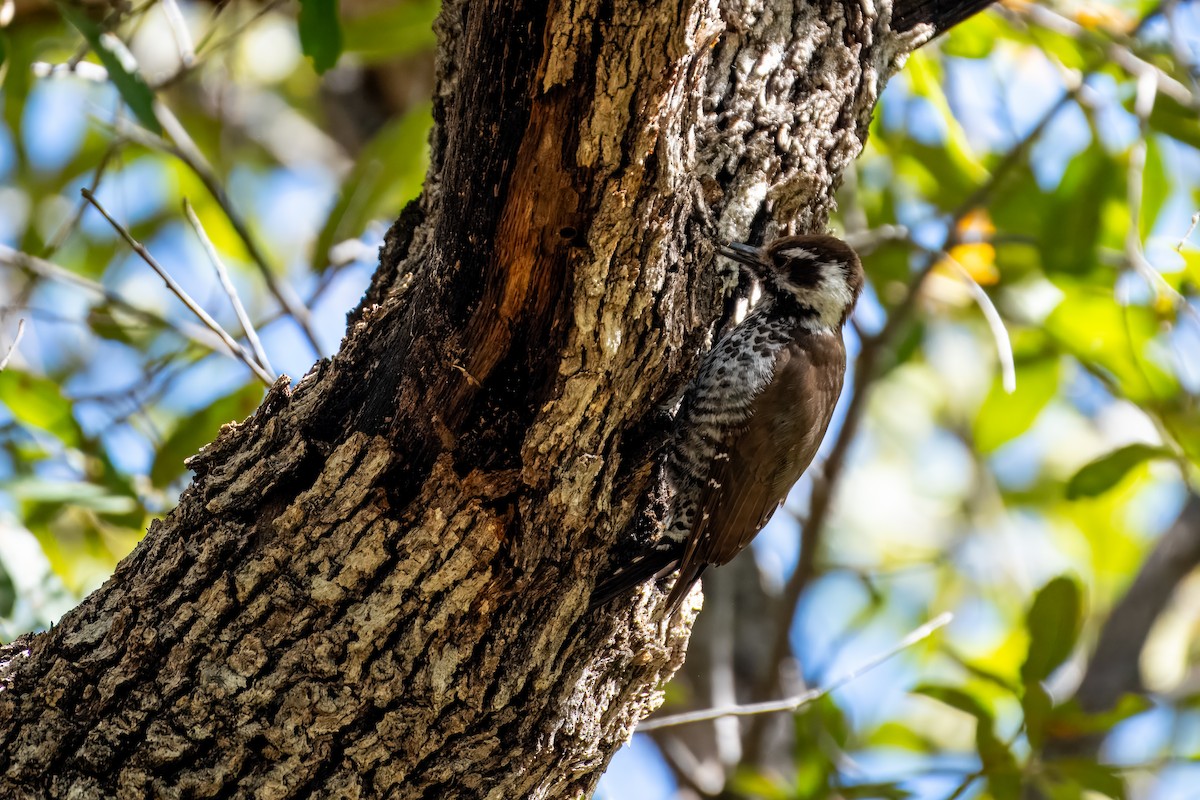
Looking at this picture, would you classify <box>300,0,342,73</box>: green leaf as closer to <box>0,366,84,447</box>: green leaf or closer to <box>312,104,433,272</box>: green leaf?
<box>312,104,433,272</box>: green leaf

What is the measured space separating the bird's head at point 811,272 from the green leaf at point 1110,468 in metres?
0.96

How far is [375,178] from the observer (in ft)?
13.9

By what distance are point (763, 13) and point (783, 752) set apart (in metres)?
3.85

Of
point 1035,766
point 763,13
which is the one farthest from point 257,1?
point 1035,766

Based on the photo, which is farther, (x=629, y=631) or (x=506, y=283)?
(x=629, y=631)

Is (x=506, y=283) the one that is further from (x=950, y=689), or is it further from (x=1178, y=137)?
(x=1178, y=137)

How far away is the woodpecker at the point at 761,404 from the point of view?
2.96m

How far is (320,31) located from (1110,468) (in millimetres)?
2793

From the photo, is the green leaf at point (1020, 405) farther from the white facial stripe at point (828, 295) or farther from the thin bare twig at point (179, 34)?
the thin bare twig at point (179, 34)

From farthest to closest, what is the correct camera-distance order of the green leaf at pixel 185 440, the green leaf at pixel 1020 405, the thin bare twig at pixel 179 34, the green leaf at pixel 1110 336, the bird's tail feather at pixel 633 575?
the green leaf at pixel 1020 405
the green leaf at pixel 1110 336
the green leaf at pixel 185 440
the thin bare twig at pixel 179 34
the bird's tail feather at pixel 633 575

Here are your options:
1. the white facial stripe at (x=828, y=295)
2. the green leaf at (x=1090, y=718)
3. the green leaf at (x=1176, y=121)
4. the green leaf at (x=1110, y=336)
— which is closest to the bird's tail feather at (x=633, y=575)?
the white facial stripe at (x=828, y=295)

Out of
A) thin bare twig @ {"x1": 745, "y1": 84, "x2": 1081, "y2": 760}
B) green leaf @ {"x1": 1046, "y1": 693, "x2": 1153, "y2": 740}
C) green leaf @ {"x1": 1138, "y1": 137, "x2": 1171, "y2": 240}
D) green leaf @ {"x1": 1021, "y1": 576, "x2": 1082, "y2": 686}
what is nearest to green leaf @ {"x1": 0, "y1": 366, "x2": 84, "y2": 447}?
thin bare twig @ {"x1": 745, "y1": 84, "x2": 1081, "y2": 760}

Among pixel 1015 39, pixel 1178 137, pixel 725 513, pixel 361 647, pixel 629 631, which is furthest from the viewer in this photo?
pixel 1015 39

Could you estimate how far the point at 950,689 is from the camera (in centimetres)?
364
